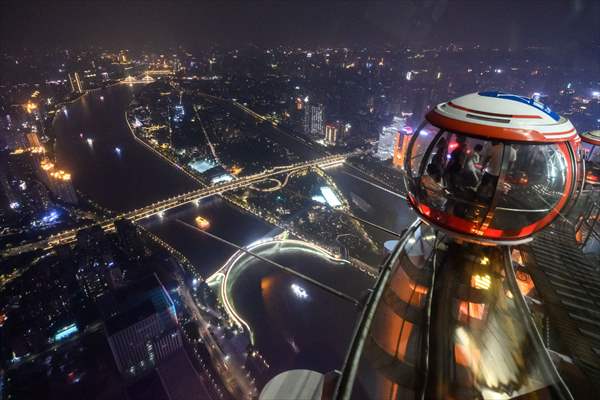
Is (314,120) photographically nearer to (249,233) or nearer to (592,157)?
(249,233)

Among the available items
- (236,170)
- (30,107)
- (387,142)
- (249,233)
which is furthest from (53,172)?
(387,142)

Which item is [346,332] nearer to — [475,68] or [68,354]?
[68,354]

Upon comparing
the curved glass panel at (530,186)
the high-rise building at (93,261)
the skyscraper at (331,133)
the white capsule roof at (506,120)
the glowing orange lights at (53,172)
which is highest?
the white capsule roof at (506,120)

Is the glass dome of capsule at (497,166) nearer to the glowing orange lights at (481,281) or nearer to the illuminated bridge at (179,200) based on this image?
the glowing orange lights at (481,281)

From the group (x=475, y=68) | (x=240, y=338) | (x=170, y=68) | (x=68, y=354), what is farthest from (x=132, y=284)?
(x=170, y=68)

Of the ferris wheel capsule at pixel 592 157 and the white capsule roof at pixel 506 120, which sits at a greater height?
the white capsule roof at pixel 506 120

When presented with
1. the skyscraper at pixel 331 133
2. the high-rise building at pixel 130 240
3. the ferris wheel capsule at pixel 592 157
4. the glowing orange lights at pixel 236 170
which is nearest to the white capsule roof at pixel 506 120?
the ferris wheel capsule at pixel 592 157
